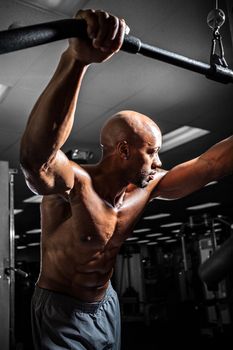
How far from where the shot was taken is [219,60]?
1201mm

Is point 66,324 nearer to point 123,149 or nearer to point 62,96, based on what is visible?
point 123,149

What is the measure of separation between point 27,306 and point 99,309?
5975mm

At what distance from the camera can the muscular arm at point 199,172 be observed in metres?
1.84

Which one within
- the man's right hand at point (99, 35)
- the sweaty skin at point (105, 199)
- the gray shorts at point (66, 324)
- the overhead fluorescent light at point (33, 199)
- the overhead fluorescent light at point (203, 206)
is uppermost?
the overhead fluorescent light at point (33, 199)

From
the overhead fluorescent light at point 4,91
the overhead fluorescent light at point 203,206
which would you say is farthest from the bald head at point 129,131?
the overhead fluorescent light at point 203,206

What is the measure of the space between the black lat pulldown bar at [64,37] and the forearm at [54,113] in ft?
0.43

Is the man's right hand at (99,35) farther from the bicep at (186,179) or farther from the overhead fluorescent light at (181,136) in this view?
the overhead fluorescent light at (181,136)

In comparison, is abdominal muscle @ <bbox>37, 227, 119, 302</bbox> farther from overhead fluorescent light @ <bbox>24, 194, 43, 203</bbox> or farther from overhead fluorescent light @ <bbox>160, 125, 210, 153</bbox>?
overhead fluorescent light @ <bbox>24, 194, 43, 203</bbox>

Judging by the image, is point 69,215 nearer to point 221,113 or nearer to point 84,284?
point 84,284

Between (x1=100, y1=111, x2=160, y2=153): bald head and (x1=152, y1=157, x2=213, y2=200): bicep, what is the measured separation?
265mm

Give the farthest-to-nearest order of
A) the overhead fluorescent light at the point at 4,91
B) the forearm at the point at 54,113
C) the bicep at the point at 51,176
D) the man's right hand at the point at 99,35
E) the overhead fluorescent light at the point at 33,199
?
the overhead fluorescent light at the point at 33,199 < the overhead fluorescent light at the point at 4,91 < the bicep at the point at 51,176 < the forearm at the point at 54,113 < the man's right hand at the point at 99,35

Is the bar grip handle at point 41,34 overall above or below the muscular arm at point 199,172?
above

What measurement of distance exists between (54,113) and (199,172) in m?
1.09

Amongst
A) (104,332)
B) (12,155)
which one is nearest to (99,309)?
(104,332)
